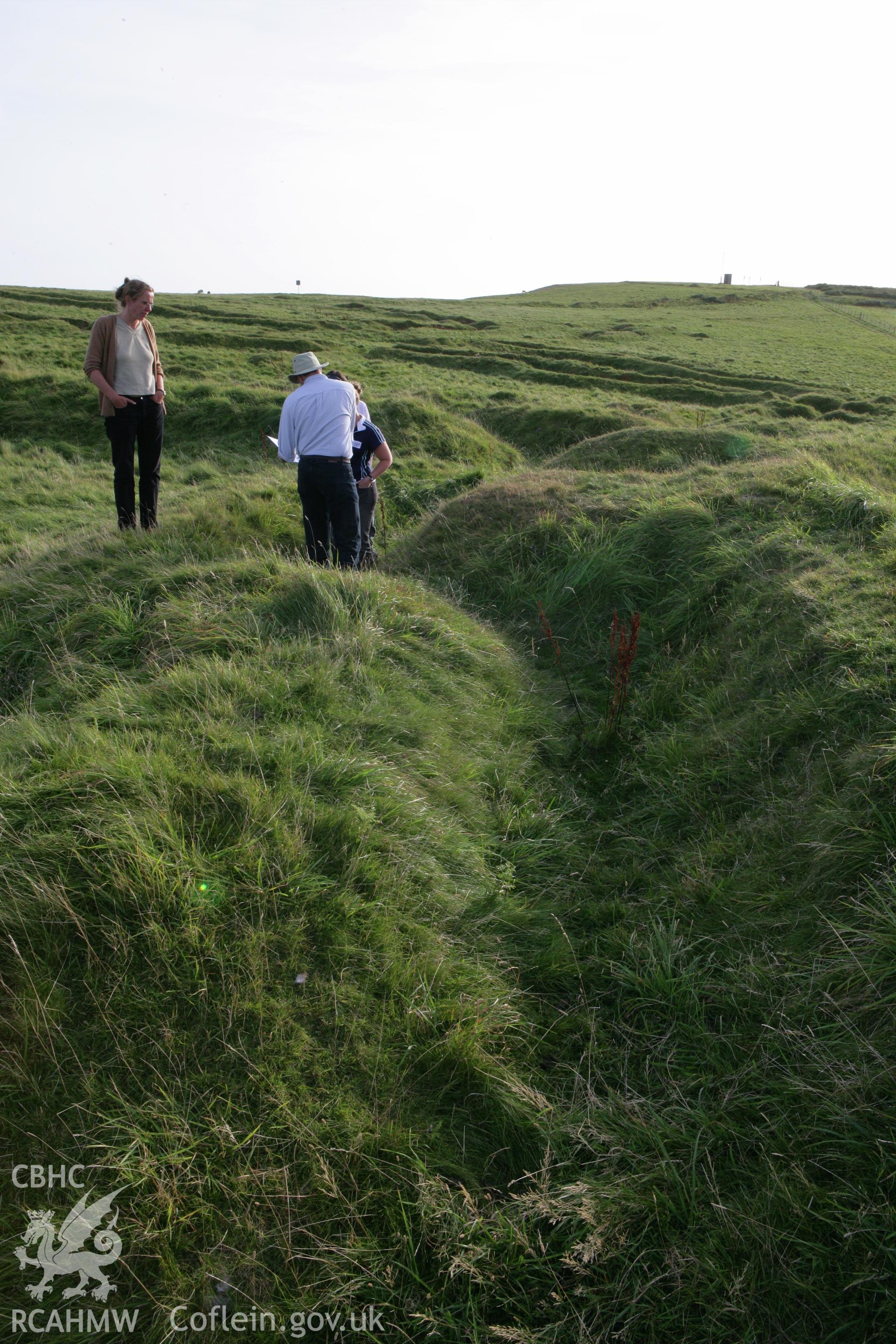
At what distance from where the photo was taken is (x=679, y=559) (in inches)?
248

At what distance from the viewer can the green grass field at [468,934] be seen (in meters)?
1.97

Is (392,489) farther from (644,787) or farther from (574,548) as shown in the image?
(644,787)

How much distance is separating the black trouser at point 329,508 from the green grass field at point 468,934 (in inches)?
25.6

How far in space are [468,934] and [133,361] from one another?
5.39 meters

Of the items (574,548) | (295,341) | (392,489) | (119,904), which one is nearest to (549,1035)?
(119,904)

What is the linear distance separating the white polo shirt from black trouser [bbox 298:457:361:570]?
81 millimetres

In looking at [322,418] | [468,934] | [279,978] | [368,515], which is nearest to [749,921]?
[468,934]

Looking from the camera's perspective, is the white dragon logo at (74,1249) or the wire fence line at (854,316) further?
the wire fence line at (854,316)

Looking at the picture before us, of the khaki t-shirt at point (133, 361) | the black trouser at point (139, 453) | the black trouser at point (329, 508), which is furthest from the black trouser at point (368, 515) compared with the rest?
the khaki t-shirt at point (133, 361)

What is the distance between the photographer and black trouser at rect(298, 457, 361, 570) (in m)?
6.26

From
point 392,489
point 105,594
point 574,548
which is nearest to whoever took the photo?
point 105,594

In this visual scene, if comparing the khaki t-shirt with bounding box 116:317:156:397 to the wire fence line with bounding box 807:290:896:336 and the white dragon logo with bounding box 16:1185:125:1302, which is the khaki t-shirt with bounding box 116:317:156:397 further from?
the wire fence line with bounding box 807:290:896:336

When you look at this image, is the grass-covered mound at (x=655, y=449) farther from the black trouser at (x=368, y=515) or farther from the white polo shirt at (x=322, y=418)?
the white polo shirt at (x=322, y=418)

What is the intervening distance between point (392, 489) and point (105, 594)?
579 cm
